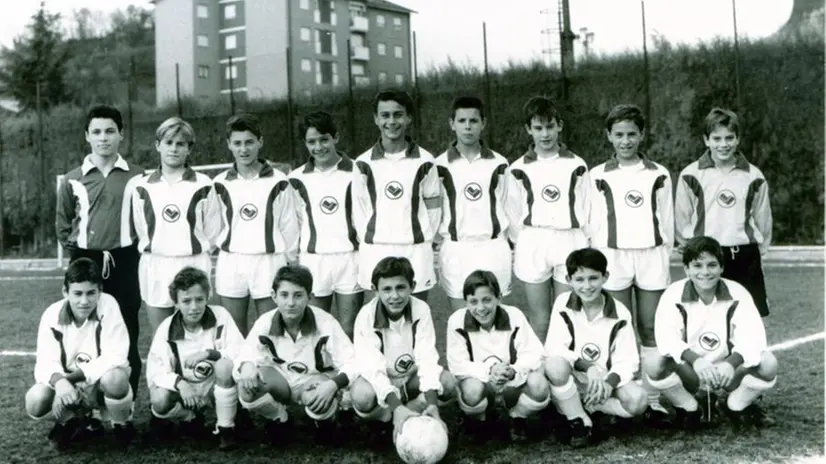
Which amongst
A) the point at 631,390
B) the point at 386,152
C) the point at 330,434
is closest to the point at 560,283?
the point at 631,390

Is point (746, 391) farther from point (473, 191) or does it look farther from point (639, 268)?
point (473, 191)

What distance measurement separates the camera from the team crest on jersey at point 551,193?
386 centimetres

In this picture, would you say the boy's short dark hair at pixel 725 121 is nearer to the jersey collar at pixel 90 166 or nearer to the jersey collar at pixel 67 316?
the jersey collar at pixel 90 166

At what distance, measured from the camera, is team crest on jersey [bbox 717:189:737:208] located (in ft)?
12.7

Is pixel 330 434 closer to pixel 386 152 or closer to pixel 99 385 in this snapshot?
pixel 99 385

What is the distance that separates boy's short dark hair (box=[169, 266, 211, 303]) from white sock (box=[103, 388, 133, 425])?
45cm

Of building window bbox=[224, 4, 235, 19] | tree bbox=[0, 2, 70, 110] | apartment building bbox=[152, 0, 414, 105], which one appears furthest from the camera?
building window bbox=[224, 4, 235, 19]

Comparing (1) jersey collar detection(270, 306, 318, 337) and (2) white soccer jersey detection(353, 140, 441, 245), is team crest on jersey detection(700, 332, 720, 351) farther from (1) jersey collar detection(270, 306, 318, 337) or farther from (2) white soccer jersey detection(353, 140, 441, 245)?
(1) jersey collar detection(270, 306, 318, 337)

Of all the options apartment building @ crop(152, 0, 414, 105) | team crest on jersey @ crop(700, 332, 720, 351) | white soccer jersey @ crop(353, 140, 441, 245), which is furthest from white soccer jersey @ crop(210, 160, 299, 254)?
apartment building @ crop(152, 0, 414, 105)

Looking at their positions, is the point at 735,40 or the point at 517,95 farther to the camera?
the point at 517,95

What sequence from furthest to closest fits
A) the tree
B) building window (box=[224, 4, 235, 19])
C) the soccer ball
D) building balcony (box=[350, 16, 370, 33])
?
building balcony (box=[350, 16, 370, 33]), building window (box=[224, 4, 235, 19]), the tree, the soccer ball

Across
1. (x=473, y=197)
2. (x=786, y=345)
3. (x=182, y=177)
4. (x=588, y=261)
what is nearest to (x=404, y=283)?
(x=473, y=197)

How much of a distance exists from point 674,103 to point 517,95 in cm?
255

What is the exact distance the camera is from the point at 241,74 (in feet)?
113
